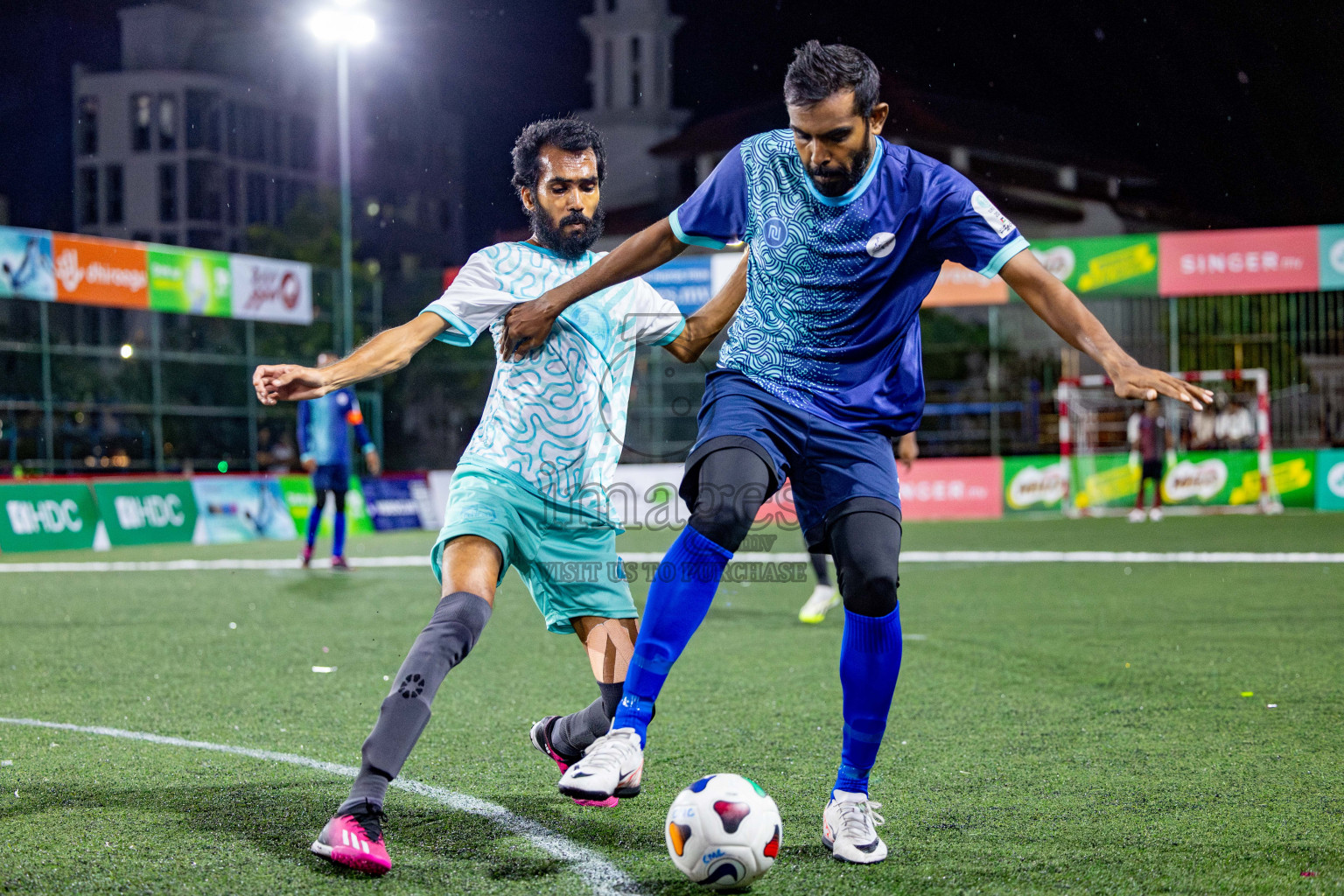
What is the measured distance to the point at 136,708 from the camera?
5465 mm

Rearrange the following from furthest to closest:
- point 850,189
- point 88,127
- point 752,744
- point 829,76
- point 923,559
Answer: point 88,127
point 923,559
point 752,744
point 850,189
point 829,76

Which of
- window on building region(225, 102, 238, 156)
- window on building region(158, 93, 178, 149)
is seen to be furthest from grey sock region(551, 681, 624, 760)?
window on building region(158, 93, 178, 149)

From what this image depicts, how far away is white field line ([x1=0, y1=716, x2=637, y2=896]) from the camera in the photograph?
3021 mm

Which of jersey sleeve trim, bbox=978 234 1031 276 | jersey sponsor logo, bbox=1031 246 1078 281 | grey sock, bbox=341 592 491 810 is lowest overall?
grey sock, bbox=341 592 491 810

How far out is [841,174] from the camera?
317cm

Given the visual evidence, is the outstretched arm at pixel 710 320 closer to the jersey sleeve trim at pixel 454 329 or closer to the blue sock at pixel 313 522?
the jersey sleeve trim at pixel 454 329

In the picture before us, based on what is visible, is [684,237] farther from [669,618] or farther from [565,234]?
[669,618]

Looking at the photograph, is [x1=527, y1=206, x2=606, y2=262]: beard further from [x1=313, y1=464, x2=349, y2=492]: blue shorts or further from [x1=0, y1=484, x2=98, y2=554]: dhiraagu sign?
[x1=0, y1=484, x2=98, y2=554]: dhiraagu sign

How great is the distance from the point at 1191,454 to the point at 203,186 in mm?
51775

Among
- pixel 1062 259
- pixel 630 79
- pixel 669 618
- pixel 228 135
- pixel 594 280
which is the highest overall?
pixel 630 79

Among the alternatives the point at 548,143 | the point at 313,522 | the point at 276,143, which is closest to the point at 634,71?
the point at 276,143

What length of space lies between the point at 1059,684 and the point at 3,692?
5.02 metres

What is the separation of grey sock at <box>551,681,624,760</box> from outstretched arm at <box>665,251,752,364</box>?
1.04 m

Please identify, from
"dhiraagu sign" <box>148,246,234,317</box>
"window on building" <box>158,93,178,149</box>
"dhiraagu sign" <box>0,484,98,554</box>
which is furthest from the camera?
"window on building" <box>158,93,178,149</box>
